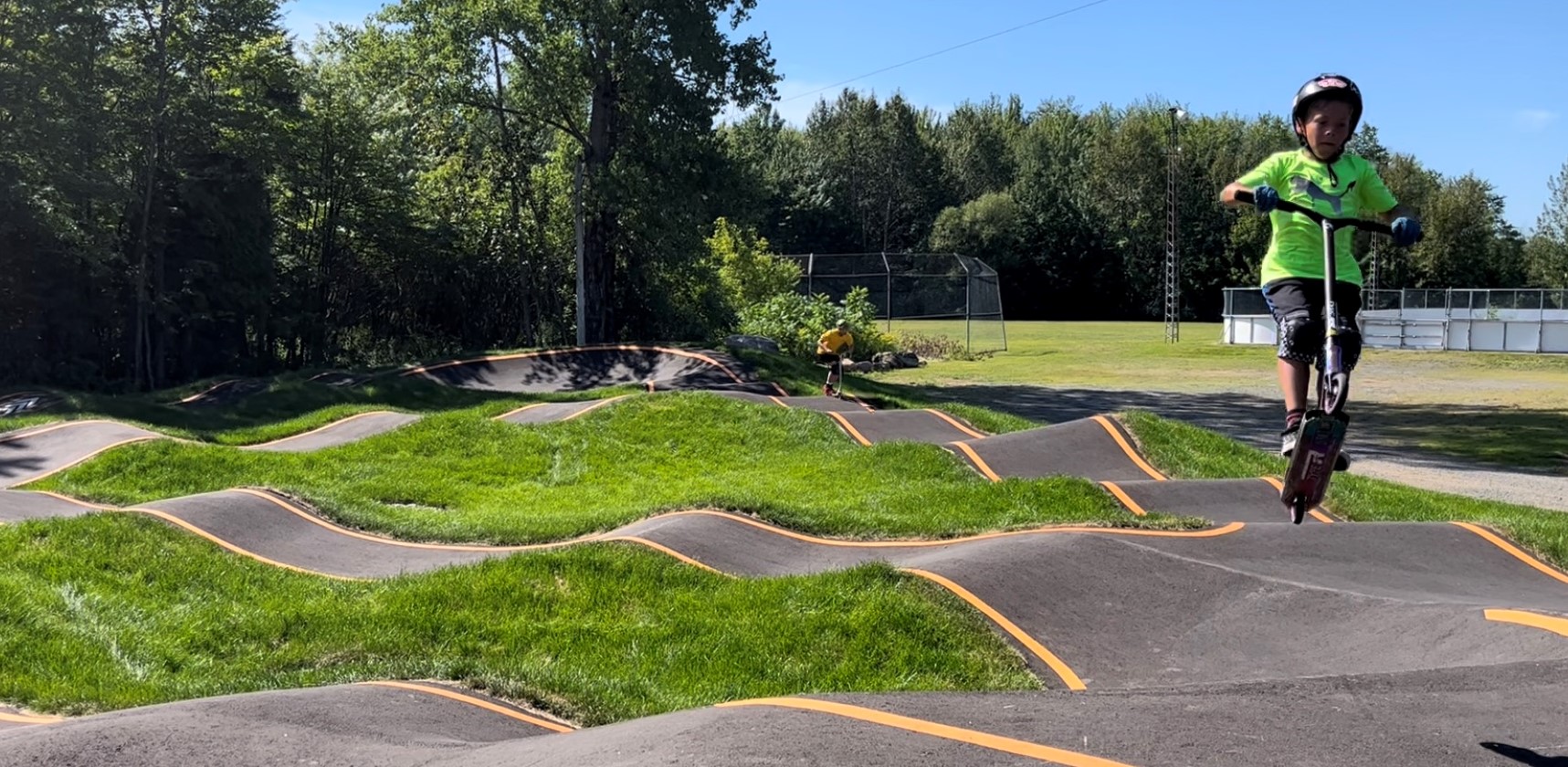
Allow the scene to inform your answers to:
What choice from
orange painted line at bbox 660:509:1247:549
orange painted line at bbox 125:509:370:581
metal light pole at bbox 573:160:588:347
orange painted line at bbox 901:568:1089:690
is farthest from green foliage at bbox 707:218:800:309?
orange painted line at bbox 901:568:1089:690

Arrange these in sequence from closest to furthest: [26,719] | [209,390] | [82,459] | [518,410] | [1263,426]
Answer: [26,719]
[82,459]
[518,410]
[1263,426]
[209,390]

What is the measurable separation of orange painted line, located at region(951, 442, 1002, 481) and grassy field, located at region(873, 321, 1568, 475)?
7459mm

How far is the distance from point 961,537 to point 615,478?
16.7 ft

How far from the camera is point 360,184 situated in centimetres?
2447

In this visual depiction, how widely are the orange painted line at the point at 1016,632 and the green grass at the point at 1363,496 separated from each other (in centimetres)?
438

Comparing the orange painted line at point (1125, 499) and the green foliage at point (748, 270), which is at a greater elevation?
the green foliage at point (748, 270)

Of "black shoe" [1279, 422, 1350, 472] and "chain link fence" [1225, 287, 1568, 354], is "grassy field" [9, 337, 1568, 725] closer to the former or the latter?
"black shoe" [1279, 422, 1350, 472]

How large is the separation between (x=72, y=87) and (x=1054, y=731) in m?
20.8

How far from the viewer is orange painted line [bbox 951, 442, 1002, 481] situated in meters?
11.5

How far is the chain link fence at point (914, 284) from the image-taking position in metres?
35.6

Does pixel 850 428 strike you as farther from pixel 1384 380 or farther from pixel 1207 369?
pixel 1207 369

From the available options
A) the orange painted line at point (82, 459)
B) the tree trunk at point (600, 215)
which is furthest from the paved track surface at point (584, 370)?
the orange painted line at point (82, 459)

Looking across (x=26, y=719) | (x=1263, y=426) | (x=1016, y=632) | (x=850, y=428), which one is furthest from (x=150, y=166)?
(x=1016, y=632)

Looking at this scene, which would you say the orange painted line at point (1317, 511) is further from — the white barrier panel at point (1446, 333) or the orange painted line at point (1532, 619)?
the white barrier panel at point (1446, 333)
